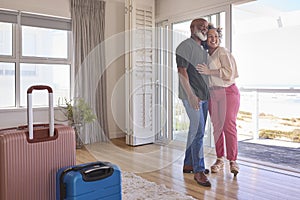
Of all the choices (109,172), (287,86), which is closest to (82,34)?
(109,172)

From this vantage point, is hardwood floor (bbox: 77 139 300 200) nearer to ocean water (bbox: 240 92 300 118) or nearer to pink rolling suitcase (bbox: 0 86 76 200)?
pink rolling suitcase (bbox: 0 86 76 200)

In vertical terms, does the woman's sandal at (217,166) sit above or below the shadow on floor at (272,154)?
above

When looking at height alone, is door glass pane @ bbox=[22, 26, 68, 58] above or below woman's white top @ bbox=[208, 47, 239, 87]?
above

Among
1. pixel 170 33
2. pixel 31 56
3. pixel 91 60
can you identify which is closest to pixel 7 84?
pixel 31 56

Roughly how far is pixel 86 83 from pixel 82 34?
0.73 m

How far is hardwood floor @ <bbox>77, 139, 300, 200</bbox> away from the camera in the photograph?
8.18 ft

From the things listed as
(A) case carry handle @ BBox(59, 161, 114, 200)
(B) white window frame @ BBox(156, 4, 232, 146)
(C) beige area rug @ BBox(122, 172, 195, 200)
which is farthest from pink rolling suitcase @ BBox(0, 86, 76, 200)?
(B) white window frame @ BBox(156, 4, 232, 146)

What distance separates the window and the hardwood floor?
112 centimetres

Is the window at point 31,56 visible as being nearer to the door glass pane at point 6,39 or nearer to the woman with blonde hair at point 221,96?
the door glass pane at point 6,39

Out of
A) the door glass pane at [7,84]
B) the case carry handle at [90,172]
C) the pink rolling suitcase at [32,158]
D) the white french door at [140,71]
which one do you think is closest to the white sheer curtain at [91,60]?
the white french door at [140,71]

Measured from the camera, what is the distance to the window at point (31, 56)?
4004 millimetres

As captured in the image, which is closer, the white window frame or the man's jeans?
the man's jeans

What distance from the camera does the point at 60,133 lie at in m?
1.96

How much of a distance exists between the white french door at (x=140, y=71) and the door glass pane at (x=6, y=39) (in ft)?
5.16
